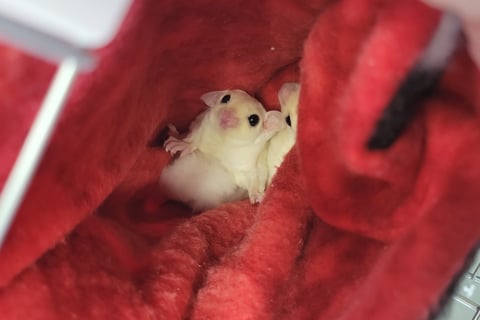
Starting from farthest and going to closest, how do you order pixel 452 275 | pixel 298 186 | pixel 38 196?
pixel 298 186
pixel 38 196
pixel 452 275

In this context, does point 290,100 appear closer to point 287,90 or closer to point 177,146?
point 287,90

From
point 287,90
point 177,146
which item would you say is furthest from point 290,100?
point 177,146

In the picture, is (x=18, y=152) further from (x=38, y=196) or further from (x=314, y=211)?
(x=314, y=211)

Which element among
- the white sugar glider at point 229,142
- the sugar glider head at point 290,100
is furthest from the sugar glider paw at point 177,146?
the sugar glider head at point 290,100

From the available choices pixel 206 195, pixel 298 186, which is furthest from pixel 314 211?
pixel 206 195

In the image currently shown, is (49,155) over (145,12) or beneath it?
beneath

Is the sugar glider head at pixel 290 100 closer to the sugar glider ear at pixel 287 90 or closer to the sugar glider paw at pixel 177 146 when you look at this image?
the sugar glider ear at pixel 287 90

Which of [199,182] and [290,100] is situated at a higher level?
[290,100]

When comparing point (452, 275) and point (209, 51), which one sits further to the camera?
point (209, 51)
